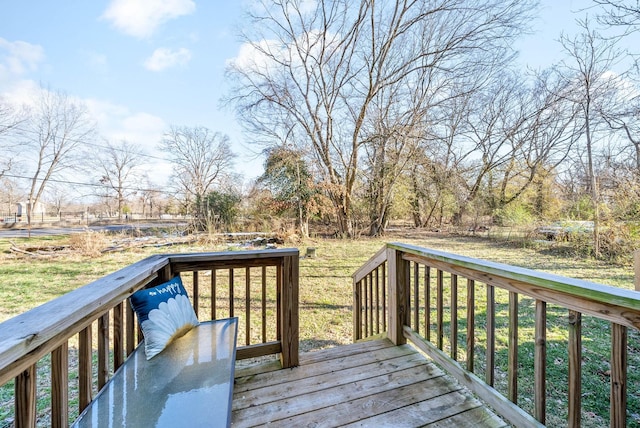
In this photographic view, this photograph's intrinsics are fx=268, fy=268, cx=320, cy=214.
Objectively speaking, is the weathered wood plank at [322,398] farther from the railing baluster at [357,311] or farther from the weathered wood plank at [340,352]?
the railing baluster at [357,311]

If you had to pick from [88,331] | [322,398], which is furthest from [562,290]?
[88,331]

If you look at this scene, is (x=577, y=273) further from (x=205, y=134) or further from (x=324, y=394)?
(x=205, y=134)

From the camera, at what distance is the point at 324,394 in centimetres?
160

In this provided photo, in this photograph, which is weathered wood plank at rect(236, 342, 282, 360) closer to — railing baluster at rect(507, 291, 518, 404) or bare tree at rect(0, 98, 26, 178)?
railing baluster at rect(507, 291, 518, 404)

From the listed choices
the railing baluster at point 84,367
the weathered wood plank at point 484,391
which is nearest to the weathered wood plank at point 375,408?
the weathered wood plank at point 484,391

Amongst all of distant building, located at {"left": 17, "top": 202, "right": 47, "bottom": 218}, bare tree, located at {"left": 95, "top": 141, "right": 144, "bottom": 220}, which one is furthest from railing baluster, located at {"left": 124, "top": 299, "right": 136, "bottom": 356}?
distant building, located at {"left": 17, "top": 202, "right": 47, "bottom": 218}

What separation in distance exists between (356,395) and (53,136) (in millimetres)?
21193

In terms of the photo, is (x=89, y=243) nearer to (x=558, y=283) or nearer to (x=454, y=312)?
(x=454, y=312)

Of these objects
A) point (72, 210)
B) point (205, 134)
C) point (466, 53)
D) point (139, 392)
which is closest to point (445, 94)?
point (466, 53)

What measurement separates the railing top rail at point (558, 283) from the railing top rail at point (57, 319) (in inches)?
65.2

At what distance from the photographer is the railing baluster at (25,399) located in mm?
693

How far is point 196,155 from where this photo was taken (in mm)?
18109

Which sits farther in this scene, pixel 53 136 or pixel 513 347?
pixel 53 136

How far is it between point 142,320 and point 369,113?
36.5ft
